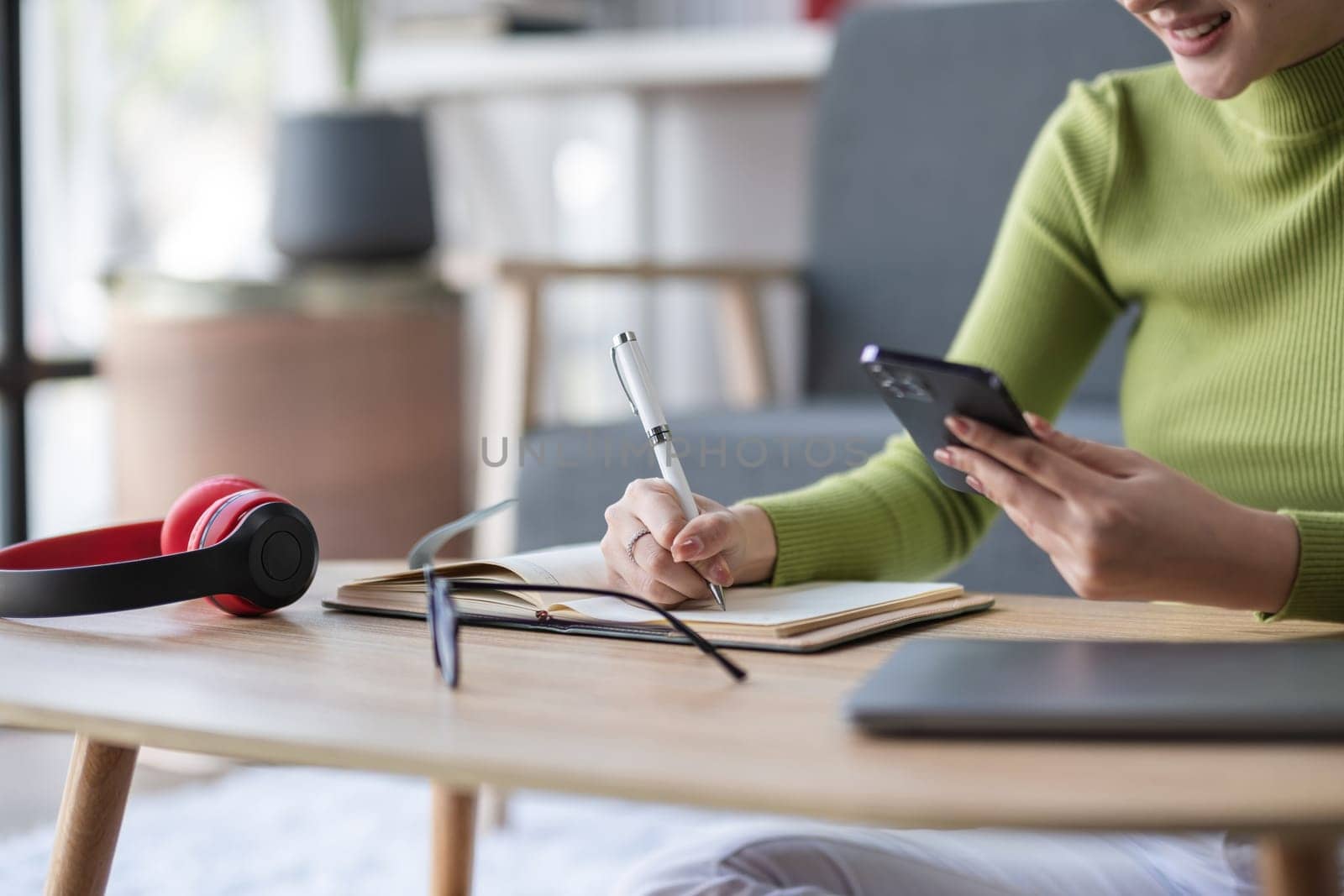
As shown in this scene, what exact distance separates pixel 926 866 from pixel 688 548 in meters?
0.20

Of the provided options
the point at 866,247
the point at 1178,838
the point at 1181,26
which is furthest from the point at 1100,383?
the point at 1178,838

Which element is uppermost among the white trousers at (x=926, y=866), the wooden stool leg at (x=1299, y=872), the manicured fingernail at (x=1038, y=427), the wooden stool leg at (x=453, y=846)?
the manicured fingernail at (x=1038, y=427)

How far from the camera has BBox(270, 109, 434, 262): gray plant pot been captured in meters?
2.35

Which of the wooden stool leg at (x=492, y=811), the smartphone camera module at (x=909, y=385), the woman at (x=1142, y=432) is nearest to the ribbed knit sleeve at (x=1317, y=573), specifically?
the woman at (x=1142, y=432)

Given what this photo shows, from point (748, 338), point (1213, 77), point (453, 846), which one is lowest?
point (453, 846)

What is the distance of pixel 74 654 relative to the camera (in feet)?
2.10

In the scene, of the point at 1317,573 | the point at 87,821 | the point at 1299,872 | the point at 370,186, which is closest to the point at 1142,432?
the point at 1317,573

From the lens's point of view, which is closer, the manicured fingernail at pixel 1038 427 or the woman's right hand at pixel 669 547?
the manicured fingernail at pixel 1038 427

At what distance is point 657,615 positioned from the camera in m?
0.72

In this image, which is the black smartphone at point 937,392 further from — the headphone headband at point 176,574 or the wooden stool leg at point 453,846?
the wooden stool leg at point 453,846

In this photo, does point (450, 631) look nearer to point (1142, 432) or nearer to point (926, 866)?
point (926, 866)

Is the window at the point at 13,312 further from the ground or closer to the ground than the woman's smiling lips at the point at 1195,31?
closer to the ground

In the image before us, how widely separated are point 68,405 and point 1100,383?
67.0 inches

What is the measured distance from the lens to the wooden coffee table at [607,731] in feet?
1.42
